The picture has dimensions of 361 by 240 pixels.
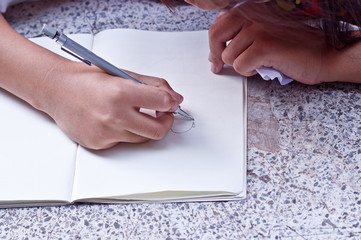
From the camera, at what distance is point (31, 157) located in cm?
65

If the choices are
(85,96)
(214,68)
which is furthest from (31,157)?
(214,68)

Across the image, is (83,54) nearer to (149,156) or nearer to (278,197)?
(149,156)

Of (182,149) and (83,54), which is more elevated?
(83,54)

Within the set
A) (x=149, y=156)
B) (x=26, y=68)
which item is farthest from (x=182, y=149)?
(x=26, y=68)

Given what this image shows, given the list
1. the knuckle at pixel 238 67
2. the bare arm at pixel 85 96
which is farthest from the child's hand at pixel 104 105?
the knuckle at pixel 238 67

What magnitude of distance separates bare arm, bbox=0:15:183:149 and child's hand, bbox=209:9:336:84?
110mm

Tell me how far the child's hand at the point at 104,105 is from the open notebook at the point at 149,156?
0.02 metres

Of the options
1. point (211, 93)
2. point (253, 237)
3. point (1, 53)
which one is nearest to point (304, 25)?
point (211, 93)

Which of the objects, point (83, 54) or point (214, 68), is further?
point (214, 68)

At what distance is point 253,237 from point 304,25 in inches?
12.9

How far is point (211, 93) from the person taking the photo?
70cm

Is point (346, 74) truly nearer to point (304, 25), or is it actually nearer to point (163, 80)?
point (304, 25)

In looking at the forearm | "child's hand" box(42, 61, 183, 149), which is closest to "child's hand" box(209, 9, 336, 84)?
"child's hand" box(42, 61, 183, 149)

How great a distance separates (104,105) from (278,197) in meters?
0.25
